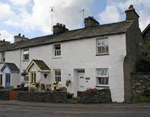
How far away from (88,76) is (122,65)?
10.5 ft

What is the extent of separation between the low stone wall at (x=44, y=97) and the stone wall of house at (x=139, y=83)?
→ 557cm

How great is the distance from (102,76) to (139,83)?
116 inches

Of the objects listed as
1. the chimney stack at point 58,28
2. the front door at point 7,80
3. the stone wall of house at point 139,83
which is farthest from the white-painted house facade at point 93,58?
the chimney stack at point 58,28

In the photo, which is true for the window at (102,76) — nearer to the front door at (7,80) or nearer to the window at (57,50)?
the window at (57,50)

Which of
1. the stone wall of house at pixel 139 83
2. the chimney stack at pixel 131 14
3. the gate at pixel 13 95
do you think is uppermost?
the chimney stack at pixel 131 14

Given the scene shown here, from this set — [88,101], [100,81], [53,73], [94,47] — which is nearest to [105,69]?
[100,81]

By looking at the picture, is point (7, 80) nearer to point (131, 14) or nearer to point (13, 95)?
point (13, 95)

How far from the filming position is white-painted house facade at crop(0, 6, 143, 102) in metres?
12.5

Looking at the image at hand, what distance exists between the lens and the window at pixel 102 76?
13.2 metres

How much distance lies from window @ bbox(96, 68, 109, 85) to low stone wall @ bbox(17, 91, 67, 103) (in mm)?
3231

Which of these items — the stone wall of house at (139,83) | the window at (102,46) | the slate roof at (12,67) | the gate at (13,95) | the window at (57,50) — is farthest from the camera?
the slate roof at (12,67)

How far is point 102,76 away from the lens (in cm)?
1327

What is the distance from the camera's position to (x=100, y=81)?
13570 mm

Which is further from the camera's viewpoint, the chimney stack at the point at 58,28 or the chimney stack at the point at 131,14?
the chimney stack at the point at 58,28
